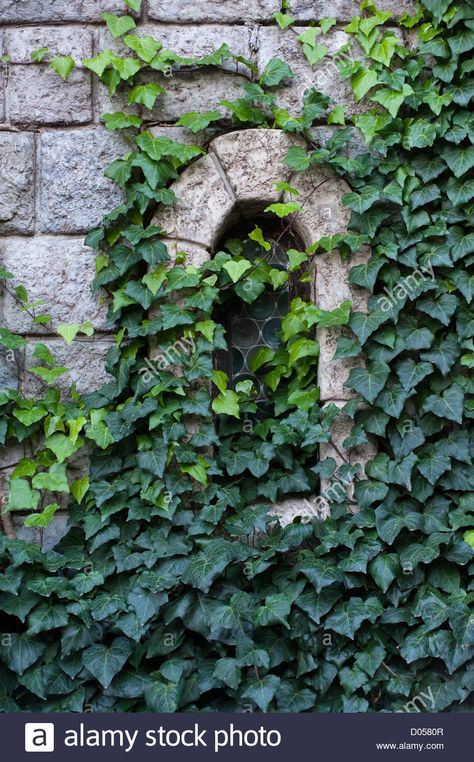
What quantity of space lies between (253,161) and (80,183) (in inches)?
27.1

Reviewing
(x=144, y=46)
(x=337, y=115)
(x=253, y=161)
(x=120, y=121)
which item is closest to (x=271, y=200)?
(x=253, y=161)

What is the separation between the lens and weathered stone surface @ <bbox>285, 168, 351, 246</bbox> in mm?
3424

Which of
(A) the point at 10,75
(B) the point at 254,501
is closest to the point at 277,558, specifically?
(B) the point at 254,501

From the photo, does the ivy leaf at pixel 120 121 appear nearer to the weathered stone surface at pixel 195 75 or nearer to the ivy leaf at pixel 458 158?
the weathered stone surface at pixel 195 75

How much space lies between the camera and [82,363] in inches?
136

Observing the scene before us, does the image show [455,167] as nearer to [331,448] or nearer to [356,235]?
[356,235]

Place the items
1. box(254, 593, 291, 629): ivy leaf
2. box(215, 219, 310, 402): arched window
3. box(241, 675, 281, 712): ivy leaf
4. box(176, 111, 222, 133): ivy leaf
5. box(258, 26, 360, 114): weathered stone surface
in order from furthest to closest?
box(215, 219, 310, 402): arched window < box(258, 26, 360, 114): weathered stone surface < box(176, 111, 222, 133): ivy leaf < box(254, 593, 291, 629): ivy leaf < box(241, 675, 281, 712): ivy leaf

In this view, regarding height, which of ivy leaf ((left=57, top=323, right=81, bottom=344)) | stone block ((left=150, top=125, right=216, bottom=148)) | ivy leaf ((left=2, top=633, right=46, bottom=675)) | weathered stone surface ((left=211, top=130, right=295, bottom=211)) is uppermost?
stone block ((left=150, top=125, right=216, bottom=148))

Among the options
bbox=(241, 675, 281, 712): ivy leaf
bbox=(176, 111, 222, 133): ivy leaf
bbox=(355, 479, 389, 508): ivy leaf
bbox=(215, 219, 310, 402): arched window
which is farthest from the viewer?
bbox=(215, 219, 310, 402): arched window

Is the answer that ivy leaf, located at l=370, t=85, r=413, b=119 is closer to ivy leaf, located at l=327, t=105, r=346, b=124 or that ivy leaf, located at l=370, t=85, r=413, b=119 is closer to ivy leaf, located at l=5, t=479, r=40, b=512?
ivy leaf, located at l=327, t=105, r=346, b=124

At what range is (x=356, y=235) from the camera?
3357 millimetres

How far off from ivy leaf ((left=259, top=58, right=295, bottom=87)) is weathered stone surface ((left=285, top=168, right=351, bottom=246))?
36 cm

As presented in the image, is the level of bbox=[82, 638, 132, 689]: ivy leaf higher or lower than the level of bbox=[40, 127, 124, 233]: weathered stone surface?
lower

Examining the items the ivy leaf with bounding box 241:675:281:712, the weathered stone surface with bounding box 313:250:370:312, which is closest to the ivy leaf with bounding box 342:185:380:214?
the weathered stone surface with bounding box 313:250:370:312
